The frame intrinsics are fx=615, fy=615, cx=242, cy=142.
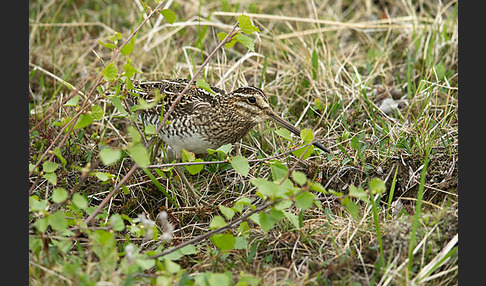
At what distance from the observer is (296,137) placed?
208 inches

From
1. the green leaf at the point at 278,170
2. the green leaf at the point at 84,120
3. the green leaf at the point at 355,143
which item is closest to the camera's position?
the green leaf at the point at 84,120

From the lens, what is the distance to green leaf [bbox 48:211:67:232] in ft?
11.4

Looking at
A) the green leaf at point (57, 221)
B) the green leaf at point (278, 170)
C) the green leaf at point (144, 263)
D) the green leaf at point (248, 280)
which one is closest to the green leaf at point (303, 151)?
the green leaf at point (278, 170)

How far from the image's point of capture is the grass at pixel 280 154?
12.0 ft

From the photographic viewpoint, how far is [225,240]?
3.66 meters

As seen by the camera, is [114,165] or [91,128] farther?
[91,128]

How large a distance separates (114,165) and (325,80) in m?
2.18

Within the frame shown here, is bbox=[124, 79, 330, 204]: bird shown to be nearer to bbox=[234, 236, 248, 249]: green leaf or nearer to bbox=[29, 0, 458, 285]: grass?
bbox=[29, 0, 458, 285]: grass

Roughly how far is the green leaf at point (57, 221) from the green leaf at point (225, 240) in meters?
0.87

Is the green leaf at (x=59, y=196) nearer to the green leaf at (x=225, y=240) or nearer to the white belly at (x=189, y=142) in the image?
the green leaf at (x=225, y=240)

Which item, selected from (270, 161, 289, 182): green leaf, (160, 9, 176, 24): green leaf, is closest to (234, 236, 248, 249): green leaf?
(270, 161, 289, 182): green leaf

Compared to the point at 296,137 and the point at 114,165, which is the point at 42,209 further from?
the point at 296,137

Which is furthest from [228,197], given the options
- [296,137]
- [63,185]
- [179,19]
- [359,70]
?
[179,19]

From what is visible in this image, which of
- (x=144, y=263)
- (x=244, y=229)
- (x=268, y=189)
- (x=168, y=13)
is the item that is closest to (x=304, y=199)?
(x=268, y=189)
